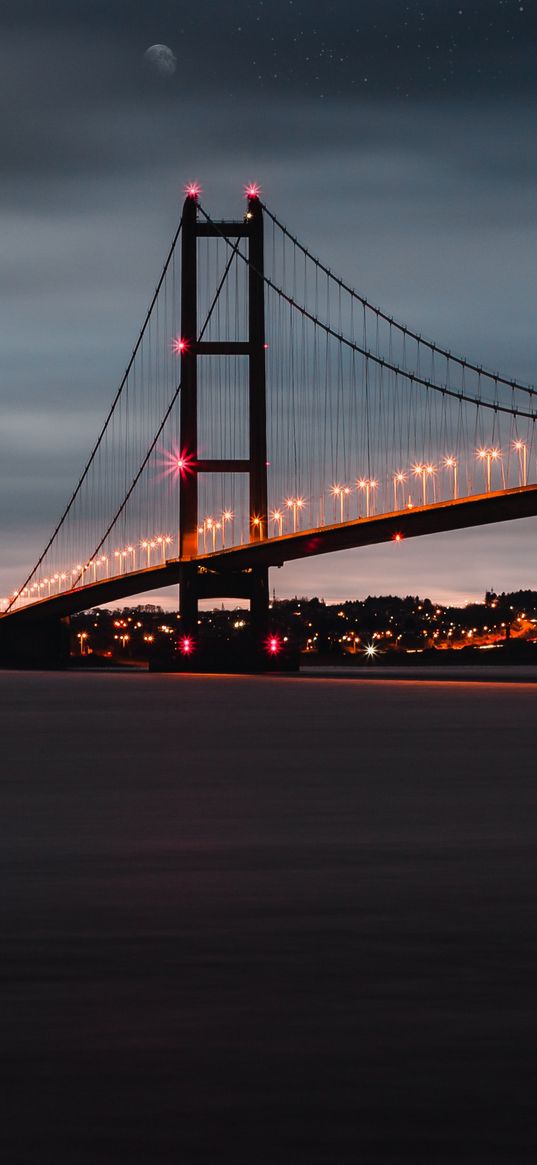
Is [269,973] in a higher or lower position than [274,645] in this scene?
lower

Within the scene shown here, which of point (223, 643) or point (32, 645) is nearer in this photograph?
point (223, 643)

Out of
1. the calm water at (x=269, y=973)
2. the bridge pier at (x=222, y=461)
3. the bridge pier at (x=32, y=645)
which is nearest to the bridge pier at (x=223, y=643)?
the bridge pier at (x=222, y=461)

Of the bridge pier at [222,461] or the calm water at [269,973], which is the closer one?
the calm water at [269,973]

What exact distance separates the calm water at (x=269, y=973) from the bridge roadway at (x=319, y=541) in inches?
2006

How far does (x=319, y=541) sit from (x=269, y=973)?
239ft

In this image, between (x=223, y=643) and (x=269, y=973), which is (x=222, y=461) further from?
(x=269, y=973)

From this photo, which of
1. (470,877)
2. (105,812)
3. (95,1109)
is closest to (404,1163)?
(95,1109)

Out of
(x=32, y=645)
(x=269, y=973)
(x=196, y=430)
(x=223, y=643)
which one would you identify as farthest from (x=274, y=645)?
(x=269, y=973)

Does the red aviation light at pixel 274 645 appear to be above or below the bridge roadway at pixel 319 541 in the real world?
below

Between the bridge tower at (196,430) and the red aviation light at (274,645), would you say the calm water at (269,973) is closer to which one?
the bridge tower at (196,430)

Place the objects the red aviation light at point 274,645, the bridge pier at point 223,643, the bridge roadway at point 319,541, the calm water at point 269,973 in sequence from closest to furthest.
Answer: the calm water at point 269,973, the bridge roadway at point 319,541, the bridge pier at point 223,643, the red aviation light at point 274,645

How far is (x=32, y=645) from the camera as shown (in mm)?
129875

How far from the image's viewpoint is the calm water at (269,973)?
5633 millimetres

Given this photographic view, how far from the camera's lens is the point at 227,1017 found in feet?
23.6
